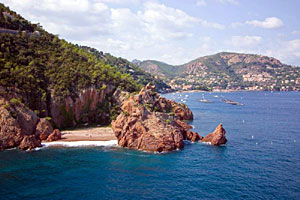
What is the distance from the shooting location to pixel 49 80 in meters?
71.1

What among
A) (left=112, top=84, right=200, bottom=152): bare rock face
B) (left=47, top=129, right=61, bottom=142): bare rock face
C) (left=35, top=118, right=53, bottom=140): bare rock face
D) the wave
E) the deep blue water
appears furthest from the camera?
(left=35, top=118, right=53, bottom=140): bare rock face

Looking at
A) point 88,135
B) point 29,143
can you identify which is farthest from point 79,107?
point 29,143

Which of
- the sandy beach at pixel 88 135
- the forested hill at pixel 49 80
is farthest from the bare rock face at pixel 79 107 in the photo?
the sandy beach at pixel 88 135

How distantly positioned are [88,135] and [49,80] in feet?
67.6

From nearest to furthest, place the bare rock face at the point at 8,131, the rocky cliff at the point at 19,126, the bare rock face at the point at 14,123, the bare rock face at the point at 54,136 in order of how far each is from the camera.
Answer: the bare rock face at the point at 8,131
the rocky cliff at the point at 19,126
the bare rock face at the point at 14,123
the bare rock face at the point at 54,136

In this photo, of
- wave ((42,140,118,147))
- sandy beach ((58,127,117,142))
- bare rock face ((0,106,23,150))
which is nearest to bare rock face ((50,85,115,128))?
sandy beach ((58,127,117,142))

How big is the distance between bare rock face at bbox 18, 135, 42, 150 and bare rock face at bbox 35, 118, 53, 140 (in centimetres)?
471

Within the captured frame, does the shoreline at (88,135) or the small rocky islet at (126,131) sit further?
the shoreline at (88,135)

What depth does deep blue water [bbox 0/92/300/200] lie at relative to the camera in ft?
117

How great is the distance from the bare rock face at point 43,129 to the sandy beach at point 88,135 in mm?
3900

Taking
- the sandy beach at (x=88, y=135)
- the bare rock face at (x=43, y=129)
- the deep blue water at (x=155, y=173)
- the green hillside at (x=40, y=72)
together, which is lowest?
the deep blue water at (x=155, y=173)

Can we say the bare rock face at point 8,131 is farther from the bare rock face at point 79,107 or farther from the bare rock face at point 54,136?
the bare rock face at point 79,107

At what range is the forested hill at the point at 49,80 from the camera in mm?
64125

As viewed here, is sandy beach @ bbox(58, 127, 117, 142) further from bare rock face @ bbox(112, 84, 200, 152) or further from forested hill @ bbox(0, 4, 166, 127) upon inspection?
bare rock face @ bbox(112, 84, 200, 152)
